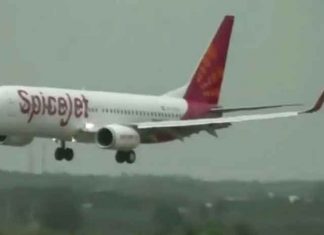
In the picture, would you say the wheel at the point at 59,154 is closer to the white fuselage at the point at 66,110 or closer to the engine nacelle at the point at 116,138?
the engine nacelle at the point at 116,138

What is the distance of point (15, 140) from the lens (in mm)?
64438

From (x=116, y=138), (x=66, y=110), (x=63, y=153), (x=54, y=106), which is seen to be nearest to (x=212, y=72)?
(x=63, y=153)

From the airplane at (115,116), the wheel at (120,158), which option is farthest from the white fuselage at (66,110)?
the wheel at (120,158)

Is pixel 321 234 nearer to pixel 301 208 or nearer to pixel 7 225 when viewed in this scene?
pixel 301 208

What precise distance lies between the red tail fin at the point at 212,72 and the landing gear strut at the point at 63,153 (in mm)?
6147

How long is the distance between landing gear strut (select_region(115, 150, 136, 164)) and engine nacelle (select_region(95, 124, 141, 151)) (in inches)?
23.4

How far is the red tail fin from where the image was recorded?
236ft

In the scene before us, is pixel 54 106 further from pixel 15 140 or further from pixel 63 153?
pixel 63 153

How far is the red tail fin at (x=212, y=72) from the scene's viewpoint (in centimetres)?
7206

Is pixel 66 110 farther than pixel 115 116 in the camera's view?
No

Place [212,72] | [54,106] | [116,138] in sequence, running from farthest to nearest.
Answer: [212,72], [116,138], [54,106]

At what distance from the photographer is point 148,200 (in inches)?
2435

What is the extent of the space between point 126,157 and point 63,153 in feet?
7.09

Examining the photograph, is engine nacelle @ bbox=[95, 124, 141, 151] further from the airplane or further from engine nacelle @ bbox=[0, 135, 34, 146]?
engine nacelle @ bbox=[0, 135, 34, 146]
